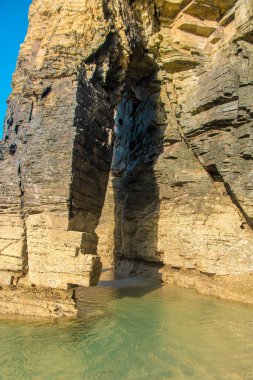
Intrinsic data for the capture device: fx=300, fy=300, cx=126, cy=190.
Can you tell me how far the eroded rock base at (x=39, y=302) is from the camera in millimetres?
6352

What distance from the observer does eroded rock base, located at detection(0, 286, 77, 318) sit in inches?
250

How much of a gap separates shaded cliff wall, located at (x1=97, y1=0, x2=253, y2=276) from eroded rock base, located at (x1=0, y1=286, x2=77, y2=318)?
4.69 meters

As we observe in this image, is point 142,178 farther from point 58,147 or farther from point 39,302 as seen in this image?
point 39,302

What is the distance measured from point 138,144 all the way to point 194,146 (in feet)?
10.7

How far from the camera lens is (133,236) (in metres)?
12.3

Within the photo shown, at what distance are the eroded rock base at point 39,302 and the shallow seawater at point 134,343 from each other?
0.79 feet

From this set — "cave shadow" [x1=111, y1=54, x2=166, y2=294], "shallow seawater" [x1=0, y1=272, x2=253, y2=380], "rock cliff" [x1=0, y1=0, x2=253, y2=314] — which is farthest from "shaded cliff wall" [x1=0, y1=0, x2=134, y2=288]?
"cave shadow" [x1=111, y1=54, x2=166, y2=294]

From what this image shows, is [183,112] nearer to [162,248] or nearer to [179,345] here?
[162,248]

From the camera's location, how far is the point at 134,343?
5176 mm

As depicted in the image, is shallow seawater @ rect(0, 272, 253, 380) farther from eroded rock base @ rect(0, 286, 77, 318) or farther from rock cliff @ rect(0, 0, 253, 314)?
rock cliff @ rect(0, 0, 253, 314)

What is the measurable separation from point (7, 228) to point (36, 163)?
170 cm

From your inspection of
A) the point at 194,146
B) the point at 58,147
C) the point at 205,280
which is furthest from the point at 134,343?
the point at 194,146

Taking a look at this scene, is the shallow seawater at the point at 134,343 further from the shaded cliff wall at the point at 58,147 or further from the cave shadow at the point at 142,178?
the cave shadow at the point at 142,178

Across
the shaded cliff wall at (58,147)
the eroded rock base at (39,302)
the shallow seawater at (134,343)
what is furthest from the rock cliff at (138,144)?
the shallow seawater at (134,343)
